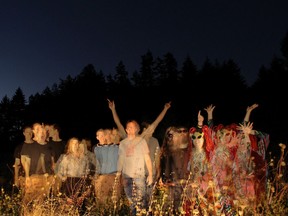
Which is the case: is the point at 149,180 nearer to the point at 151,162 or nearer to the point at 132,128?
the point at 151,162

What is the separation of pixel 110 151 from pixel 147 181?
4.62 ft

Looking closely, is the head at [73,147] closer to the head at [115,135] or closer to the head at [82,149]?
the head at [82,149]

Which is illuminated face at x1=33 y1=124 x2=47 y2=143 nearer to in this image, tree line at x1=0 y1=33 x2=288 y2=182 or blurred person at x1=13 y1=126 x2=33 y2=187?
blurred person at x1=13 y1=126 x2=33 y2=187

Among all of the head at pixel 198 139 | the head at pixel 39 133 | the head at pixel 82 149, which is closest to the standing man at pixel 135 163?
the head at pixel 198 139

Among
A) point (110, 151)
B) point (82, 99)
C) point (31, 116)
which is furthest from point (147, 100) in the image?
point (110, 151)

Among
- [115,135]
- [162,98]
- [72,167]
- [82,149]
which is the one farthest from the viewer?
[162,98]

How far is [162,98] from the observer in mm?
57125

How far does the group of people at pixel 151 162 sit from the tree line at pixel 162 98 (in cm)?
2039

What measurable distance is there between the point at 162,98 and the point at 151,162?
4893cm

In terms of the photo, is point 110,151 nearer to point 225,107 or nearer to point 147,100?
point 225,107

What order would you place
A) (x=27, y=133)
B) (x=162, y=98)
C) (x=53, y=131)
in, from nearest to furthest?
(x=27, y=133) → (x=53, y=131) → (x=162, y=98)

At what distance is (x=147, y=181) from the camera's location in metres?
8.05

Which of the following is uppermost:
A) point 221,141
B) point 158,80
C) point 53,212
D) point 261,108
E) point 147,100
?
point 158,80

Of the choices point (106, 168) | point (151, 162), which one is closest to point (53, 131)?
point (106, 168)
